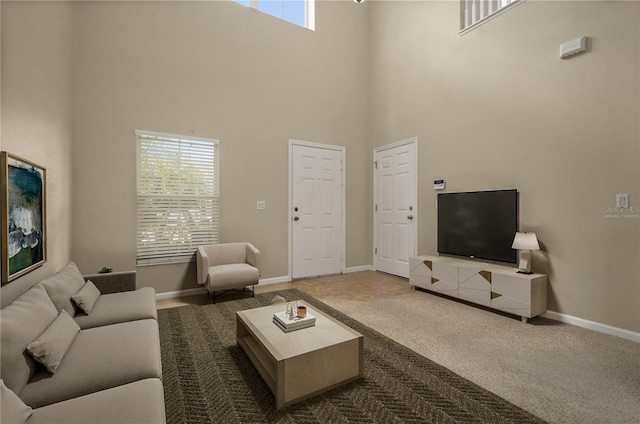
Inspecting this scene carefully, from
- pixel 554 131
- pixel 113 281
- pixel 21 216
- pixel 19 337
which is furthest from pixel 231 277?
pixel 554 131

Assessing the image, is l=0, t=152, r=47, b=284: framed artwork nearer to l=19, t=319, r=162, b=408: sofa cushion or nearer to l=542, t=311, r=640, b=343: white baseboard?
l=19, t=319, r=162, b=408: sofa cushion

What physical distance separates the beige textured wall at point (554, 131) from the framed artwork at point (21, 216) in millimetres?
4439

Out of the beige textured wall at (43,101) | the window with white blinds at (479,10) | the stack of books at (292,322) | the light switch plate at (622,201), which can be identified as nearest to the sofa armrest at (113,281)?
the beige textured wall at (43,101)

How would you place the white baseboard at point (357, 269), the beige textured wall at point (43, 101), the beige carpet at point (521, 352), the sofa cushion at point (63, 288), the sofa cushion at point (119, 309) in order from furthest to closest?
1. the white baseboard at point (357, 269)
2. the sofa cushion at point (119, 309)
3. the sofa cushion at point (63, 288)
4. the beige textured wall at point (43, 101)
5. the beige carpet at point (521, 352)

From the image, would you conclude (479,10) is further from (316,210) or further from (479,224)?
(316,210)

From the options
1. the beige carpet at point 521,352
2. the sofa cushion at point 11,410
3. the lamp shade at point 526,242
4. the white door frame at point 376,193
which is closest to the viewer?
the sofa cushion at point 11,410

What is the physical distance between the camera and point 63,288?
2221 mm

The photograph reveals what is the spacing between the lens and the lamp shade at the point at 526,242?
3.13 metres

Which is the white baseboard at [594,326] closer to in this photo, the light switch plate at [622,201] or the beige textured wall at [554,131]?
the beige textured wall at [554,131]

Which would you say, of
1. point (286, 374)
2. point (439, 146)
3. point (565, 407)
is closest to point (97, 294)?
point (286, 374)

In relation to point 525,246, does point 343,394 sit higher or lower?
lower

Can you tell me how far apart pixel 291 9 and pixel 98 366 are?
5575 mm

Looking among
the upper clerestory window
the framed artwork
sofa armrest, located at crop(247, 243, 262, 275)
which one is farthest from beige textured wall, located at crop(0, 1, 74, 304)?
the upper clerestory window

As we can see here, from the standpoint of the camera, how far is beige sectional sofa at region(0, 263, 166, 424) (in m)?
1.19
